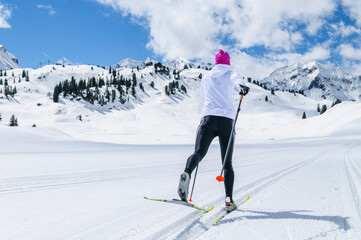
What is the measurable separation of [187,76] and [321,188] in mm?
170794

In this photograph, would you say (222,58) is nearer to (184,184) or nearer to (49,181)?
(184,184)

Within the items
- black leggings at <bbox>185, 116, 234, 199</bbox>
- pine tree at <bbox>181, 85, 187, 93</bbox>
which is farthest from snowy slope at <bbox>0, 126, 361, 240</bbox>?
pine tree at <bbox>181, 85, 187, 93</bbox>

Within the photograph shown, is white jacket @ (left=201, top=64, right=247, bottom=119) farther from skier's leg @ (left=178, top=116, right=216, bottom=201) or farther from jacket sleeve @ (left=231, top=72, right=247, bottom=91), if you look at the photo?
skier's leg @ (left=178, top=116, right=216, bottom=201)

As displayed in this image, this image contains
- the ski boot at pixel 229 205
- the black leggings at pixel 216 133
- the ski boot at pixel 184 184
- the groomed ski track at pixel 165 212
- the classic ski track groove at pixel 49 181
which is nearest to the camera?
the groomed ski track at pixel 165 212

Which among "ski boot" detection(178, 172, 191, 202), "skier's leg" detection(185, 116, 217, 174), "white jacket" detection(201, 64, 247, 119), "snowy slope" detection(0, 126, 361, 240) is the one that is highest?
"white jacket" detection(201, 64, 247, 119)

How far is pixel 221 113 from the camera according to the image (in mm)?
3562

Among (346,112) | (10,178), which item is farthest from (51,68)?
(10,178)

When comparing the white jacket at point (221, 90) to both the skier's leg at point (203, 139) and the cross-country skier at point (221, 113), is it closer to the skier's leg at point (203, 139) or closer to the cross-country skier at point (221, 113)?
the cross-country skier at point (221, 113)

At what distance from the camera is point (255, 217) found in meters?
3.05

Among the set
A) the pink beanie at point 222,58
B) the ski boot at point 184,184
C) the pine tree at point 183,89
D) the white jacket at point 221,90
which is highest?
the pine tree at point 183,89

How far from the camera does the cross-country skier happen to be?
3.47 m

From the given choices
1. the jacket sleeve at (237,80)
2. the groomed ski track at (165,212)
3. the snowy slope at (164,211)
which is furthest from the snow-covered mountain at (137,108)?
the jacket sleeve at (237,80)

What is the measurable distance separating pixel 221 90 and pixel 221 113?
1.20 feet

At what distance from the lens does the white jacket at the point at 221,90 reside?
11.8 ft
